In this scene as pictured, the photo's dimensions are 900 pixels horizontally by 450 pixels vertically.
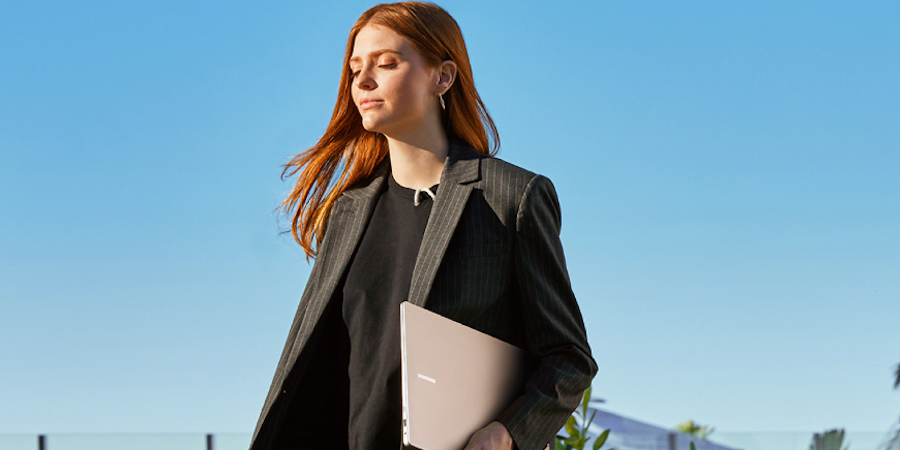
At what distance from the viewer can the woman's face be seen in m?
1.62

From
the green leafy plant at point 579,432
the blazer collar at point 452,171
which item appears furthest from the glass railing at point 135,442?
the blazer collar at point 452,171

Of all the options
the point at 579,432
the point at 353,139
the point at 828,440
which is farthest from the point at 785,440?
the point at 353,139

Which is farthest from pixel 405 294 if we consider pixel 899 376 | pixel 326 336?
pixel 899 376

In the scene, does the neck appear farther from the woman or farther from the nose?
the nose

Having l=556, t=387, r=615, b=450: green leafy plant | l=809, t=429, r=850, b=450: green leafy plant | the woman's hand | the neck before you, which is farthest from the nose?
l=809, t=429, r=850, b=450: green leafy plant

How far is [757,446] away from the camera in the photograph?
21.5 ft

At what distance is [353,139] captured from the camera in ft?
6.06

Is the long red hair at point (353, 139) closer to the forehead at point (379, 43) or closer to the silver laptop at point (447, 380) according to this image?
the forehead at point (379, 43)

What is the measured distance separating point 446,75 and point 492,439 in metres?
0.70

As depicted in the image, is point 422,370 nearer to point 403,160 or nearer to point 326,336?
point 326,336

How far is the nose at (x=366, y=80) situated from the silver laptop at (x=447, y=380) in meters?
0.52

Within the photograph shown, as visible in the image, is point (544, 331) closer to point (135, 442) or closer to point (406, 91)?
point (406, 91)

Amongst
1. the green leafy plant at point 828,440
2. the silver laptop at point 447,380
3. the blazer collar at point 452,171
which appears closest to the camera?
the silver laptop at point 447,380

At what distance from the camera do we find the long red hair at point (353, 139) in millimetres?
1717
